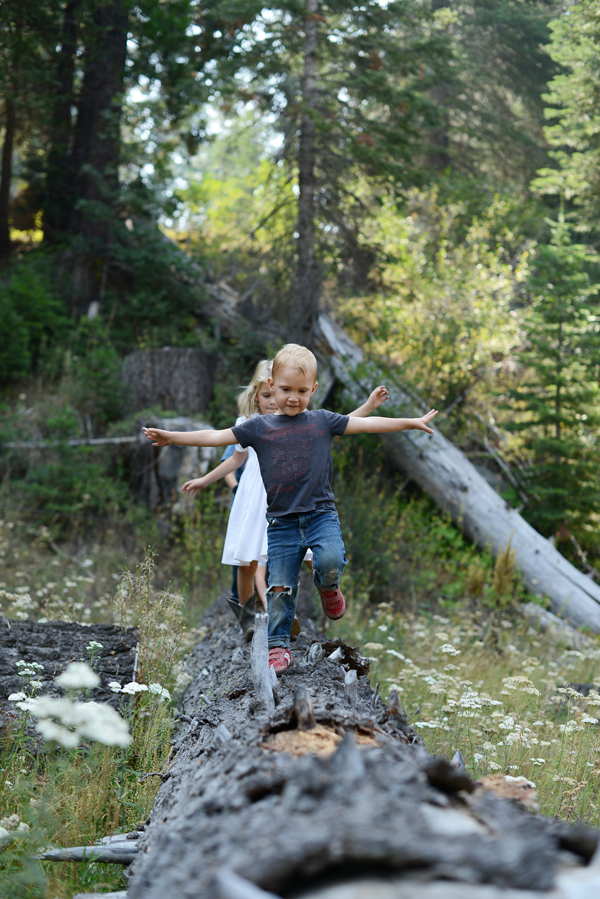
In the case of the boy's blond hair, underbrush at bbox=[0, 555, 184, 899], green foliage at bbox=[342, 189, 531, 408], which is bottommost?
underbrush at bbox=[0, 555, 184, 899]

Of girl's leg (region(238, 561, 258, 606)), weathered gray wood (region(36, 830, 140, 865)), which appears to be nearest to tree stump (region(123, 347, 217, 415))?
girl's leg (region(238, 561, 258, 606))

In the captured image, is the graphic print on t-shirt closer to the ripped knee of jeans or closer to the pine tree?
the ripped knee of jeans

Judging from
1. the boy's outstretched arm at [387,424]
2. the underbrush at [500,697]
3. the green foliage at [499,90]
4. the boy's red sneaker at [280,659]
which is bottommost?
the underbrush at [500,697]

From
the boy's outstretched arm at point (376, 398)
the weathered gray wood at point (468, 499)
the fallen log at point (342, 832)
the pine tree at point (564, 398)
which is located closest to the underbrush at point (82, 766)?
the fallen log at point (342, 832)

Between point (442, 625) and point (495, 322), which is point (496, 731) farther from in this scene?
point (495, 322)

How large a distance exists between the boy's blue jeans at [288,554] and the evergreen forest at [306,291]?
81.4 inches

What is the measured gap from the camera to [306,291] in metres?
9.68

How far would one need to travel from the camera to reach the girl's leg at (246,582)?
15.7ft

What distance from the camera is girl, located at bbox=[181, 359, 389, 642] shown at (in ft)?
15.1

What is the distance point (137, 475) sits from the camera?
934 cm

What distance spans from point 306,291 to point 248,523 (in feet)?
19.1

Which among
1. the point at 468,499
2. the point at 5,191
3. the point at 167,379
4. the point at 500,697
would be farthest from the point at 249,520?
the point at 5,191

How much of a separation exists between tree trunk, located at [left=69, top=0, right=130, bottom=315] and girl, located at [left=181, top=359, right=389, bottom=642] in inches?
333

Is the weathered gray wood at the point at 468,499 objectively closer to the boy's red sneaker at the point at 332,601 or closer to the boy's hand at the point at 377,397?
the boy's hand at the point at 377,397
